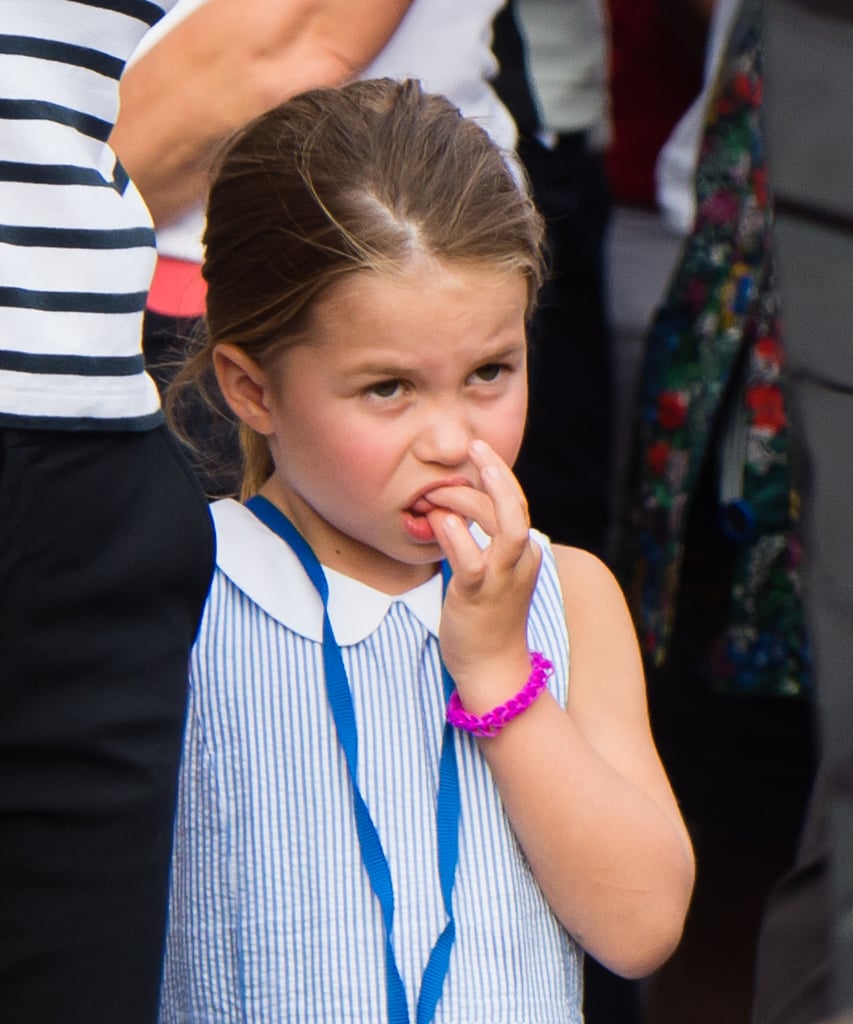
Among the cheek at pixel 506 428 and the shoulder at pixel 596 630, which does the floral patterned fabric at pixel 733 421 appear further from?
the cheek at pixel 506 428

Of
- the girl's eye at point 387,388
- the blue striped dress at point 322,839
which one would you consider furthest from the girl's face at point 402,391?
the blue striped dress at point 322,839

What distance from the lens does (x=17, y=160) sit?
1167mm

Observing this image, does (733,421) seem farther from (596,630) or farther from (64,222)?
(64,222)

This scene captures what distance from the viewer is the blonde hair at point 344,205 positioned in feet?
5.32

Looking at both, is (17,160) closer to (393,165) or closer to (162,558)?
(162,558)

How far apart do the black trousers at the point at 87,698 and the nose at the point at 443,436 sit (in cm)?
32

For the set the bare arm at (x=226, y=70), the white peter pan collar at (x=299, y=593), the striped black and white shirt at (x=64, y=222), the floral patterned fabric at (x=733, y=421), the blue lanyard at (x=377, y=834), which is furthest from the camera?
the floral patterned fabric at (x=733, y=421)

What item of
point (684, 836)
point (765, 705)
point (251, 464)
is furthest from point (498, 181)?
point (765, 705)

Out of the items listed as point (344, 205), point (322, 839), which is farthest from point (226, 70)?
point (322, 839)

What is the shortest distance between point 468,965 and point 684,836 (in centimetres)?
25

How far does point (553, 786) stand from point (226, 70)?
2.96ft

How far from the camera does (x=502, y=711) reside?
156cm

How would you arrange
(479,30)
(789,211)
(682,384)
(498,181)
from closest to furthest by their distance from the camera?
1. (789,211)
2. (498,181)
3. (479,30)
4. (682,384)

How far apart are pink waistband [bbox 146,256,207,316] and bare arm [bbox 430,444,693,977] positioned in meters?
0.52
